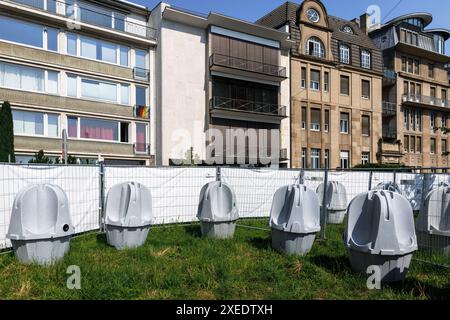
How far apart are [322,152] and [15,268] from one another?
2889 centimetres

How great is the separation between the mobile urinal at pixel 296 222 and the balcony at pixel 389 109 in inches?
1384

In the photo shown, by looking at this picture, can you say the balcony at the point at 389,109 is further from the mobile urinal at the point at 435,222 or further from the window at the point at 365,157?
the mobile urinal at the point at 435,222

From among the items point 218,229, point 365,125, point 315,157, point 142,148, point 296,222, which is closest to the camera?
point 296,222

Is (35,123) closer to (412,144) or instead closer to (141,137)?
(141,137)

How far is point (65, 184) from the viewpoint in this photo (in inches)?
322

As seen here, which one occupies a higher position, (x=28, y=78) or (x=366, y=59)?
(x=366, y=59)

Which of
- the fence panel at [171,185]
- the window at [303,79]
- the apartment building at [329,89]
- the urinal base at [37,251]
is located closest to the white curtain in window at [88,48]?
the apartment building at [329,89]

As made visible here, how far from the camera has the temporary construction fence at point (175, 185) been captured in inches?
273

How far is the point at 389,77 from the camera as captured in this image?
37969 millimetres

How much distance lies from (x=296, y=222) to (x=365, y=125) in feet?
104

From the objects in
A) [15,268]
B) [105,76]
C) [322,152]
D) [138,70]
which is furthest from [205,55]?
[15,268]

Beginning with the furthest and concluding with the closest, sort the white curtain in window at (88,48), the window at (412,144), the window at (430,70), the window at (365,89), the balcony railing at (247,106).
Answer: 1. the window at (430,70)
2. the window at (412,144)
3. the window at (365,89)
4. the balcony railing at (247,106)
5. the white curtain in window at (88,48)

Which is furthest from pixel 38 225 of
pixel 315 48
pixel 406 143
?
pixel 406 143

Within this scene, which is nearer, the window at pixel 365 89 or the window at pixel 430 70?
the window at pixel 365 89
